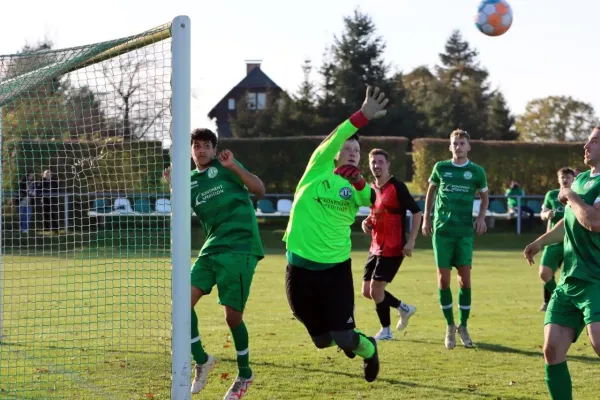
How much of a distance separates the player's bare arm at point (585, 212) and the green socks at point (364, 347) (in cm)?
195

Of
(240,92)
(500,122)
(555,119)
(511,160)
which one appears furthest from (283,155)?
(555,119)

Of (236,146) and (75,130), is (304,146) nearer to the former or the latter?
(236,146)

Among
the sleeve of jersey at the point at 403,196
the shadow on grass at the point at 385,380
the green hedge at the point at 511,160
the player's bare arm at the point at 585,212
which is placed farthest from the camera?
the green hedge at the point at 511,160

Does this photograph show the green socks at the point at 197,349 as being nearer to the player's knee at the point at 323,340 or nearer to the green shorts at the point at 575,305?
the player's knee at the point at 323,340

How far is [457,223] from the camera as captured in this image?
984 cm

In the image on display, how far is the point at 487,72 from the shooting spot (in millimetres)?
76875

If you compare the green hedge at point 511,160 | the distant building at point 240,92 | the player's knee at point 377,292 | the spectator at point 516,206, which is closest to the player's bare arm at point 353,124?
the player's knee at point 377,292

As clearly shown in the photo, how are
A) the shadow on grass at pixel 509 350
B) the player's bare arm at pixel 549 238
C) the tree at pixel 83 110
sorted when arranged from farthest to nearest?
the shadow on grass at pixel 509 350, the tree at pixel 83 110, the player's bare arm at pixel 549 238

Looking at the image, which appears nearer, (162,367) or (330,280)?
(330,280)

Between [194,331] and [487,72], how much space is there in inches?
2862

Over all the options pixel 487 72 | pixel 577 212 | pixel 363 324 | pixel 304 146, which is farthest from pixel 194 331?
pixel 487 72

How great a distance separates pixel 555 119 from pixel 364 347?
69.9m

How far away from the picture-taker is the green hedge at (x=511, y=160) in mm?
33250

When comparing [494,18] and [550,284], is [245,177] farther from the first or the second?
[550,284]
